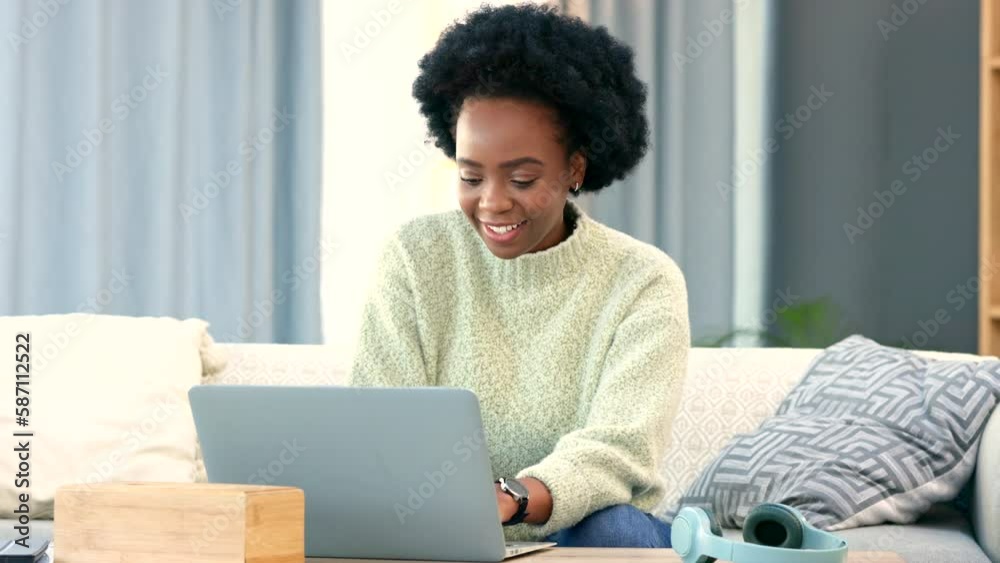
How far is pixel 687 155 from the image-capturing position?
354cm

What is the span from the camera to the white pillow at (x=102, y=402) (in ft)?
7.59

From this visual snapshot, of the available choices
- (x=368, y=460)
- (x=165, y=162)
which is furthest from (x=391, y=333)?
(x=165, y=162)

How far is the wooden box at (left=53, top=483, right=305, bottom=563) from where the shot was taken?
1.11 meters

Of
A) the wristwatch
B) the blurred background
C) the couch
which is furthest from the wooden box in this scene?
the blurred background

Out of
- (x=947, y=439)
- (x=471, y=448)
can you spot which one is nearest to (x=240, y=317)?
(x=947, y=439)

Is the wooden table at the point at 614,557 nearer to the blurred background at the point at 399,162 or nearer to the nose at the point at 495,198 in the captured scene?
the nose at the point at 495,198

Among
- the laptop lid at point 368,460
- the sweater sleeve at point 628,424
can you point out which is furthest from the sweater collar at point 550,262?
the laptop lid at point 368,460

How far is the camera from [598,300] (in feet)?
5.94

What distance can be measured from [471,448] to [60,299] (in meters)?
2.37

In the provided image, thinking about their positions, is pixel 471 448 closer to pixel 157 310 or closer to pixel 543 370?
pixel 543 370

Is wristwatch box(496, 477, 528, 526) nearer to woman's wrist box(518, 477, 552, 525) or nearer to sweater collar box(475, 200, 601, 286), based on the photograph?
woman's wrist box(518, 477, 552, 525)

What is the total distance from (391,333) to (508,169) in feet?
0.93

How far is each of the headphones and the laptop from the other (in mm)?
177

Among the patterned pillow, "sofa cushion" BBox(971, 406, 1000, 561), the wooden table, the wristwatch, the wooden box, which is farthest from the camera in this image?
the patterned pillow
